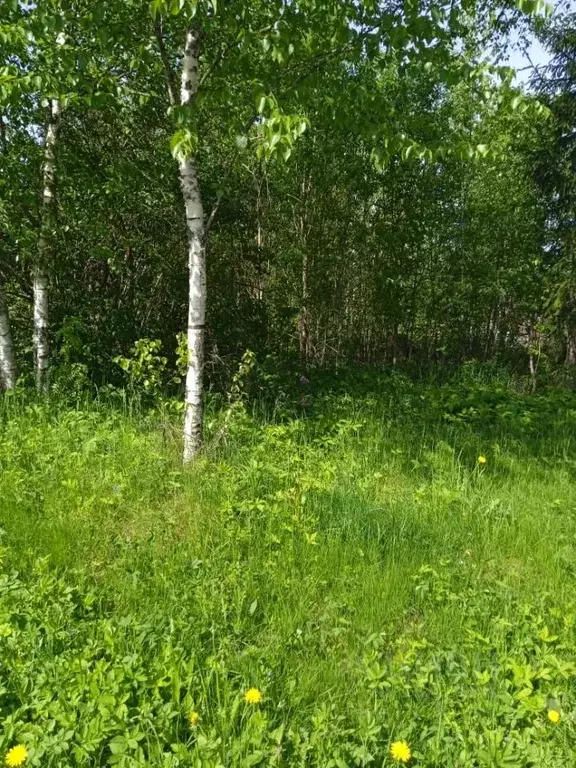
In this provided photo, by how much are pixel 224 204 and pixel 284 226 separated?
2843 mm

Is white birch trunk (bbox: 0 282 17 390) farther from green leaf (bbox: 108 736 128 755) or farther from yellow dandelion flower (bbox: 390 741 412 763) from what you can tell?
yellow dandelion flower (bbox: 390 741 412 763)

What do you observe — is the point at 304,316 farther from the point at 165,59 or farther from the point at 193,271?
the point at 165,59

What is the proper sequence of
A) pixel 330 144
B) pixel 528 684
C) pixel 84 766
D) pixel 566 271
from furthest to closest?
pixel 566 271, pixel 330 144, pixel 528 684, pixel 84 766

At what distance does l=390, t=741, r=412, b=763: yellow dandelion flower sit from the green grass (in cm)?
4

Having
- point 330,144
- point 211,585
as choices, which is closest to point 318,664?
point 211,585

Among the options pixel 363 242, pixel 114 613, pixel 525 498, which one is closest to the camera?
pixel 114 613

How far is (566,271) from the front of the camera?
31.0ft

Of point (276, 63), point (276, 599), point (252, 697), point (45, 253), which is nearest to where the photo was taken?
point (252, 697)

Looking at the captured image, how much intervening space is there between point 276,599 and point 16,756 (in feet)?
4.25

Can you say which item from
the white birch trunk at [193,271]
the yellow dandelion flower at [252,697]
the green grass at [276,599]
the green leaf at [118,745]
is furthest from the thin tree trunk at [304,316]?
the green leaf at [118,745]

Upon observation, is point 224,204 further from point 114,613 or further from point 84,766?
point 84,766

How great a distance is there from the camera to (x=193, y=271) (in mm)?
4133

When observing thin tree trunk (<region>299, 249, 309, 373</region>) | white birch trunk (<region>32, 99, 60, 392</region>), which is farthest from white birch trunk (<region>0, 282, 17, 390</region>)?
thin tree trunk (<region>299, 249, 309, 373</region>)

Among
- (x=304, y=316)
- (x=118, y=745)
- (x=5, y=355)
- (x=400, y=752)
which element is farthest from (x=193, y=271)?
(x=304, y=316)
